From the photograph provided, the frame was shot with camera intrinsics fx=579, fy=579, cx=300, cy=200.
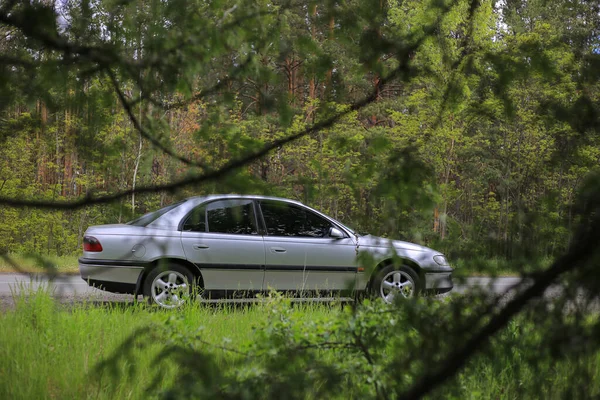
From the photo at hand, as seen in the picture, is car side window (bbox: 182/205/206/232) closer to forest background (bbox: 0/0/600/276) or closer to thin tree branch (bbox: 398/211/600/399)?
forest background (bbox: 0/0/600/276)

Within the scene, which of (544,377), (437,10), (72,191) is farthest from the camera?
(72,191)

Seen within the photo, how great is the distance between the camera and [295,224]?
22.9 ft

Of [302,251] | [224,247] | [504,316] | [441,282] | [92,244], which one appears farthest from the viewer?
[302,251]

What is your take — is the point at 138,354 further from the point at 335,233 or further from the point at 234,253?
the point at 335,233

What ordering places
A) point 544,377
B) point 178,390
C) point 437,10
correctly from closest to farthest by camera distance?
point 178,390 < point 544,377 < point 437,10

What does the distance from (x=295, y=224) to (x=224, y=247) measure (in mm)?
913

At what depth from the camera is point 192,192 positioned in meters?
1.94

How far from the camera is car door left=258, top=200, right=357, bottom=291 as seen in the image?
683cm

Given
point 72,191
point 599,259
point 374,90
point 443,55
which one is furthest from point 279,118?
point 72,191

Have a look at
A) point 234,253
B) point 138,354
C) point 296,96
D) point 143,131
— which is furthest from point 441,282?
point 234,253

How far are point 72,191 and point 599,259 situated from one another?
1792 cm

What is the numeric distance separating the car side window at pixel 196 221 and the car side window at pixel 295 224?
0.72m

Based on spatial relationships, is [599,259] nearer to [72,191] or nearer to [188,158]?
[188,158]

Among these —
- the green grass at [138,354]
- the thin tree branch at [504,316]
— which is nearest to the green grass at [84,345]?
the green grass at [138,354]
